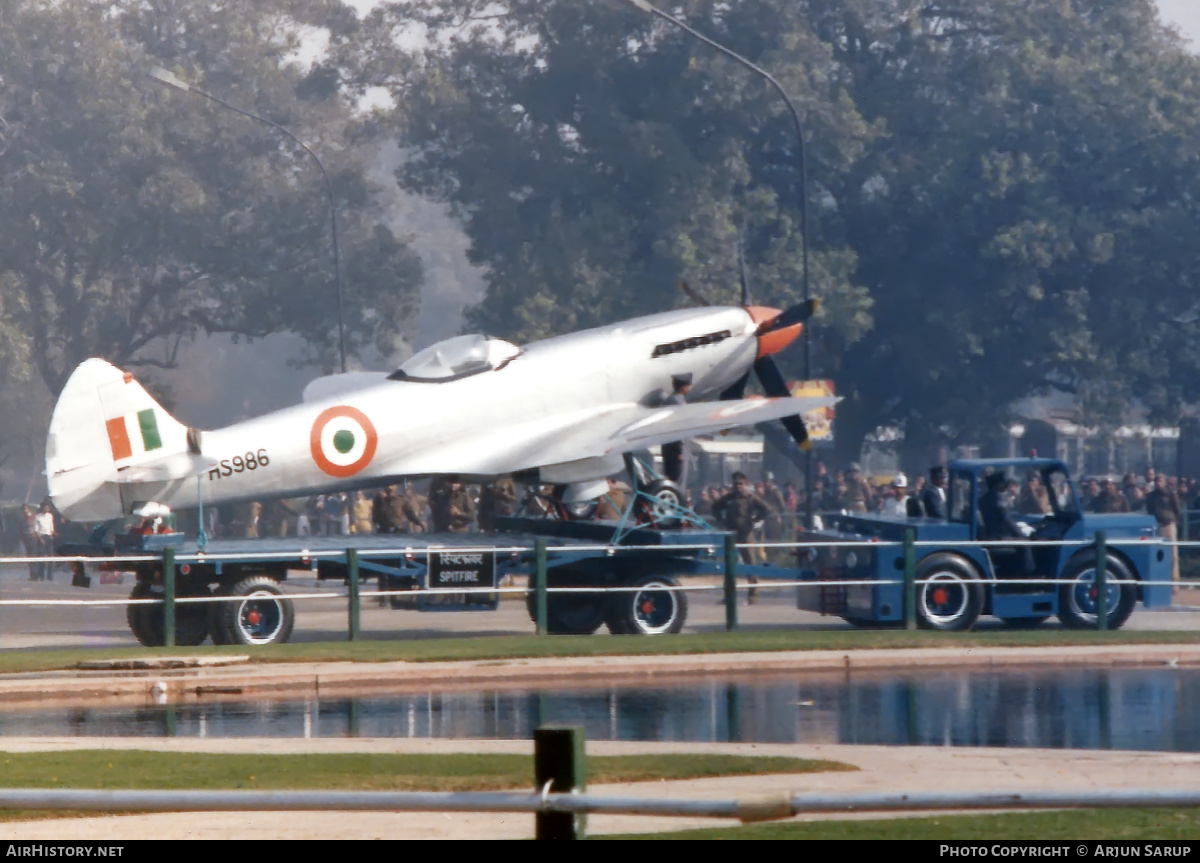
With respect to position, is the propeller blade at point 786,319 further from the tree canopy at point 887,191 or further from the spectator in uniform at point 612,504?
the tree canopy at point 887,191

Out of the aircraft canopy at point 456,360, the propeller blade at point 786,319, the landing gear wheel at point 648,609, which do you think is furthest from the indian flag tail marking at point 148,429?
the propeller blade at point 786,319

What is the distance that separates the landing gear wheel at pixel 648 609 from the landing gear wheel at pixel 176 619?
181 inches

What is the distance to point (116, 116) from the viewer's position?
60.3 m

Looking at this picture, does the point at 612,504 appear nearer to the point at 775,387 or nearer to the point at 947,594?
the point at 775,387

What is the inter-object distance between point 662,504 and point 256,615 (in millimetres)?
5356

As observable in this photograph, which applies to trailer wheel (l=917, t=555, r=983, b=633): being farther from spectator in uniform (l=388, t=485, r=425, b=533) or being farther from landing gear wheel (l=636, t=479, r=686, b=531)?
spectator in uniform (l=388, t=485, r=425, b=533)

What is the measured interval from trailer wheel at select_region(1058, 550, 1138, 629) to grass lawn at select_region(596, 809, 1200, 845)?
Result: 12.8 metres

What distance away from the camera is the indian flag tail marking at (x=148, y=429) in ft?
68.6

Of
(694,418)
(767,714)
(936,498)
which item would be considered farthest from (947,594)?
(767,714)

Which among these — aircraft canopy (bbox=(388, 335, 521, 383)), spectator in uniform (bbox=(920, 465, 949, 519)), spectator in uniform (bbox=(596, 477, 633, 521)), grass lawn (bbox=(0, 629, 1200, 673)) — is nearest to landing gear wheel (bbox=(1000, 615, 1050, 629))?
spectator in uniform (bbox=(920, 465, 949, 519))

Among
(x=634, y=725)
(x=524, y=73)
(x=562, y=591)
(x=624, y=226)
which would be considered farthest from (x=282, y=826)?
(x=524, y=73)

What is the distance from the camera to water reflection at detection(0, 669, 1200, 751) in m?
14.0

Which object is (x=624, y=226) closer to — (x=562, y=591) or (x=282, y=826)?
(x=562, y=591)

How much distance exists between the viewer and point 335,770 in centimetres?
1145
